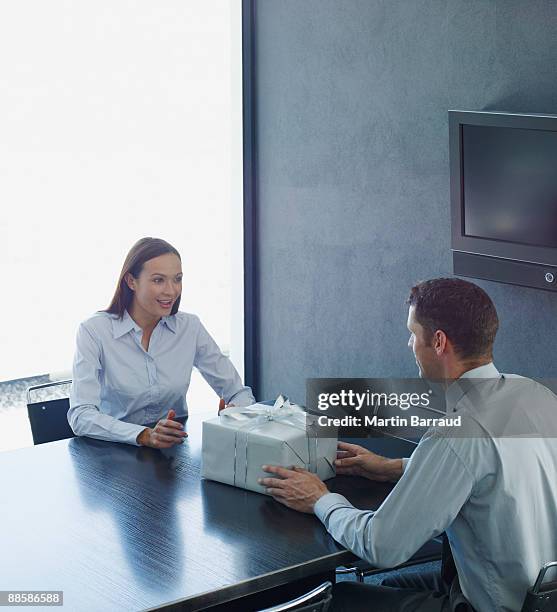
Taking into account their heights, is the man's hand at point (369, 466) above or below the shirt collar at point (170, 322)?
below

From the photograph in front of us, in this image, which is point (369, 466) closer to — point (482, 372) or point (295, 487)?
point (295, 487)

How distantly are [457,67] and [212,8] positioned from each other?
1.78 m

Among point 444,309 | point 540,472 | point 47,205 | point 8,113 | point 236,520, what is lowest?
point 236,520

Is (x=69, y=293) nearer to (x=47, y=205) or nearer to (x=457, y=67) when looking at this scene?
(x=47, y=205)

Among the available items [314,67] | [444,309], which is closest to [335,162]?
[314,67]

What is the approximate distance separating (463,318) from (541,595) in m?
0.64

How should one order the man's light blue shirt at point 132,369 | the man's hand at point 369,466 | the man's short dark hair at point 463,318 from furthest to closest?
the man's light blue shirt at point 132,369, the man's hand at point 369,466, the man's short dark hair at point 463,318

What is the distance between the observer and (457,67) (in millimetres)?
3807

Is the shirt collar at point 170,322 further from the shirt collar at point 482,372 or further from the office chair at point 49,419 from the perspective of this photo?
the shirt collar at point 482,372

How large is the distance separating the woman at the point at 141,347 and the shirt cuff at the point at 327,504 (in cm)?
113

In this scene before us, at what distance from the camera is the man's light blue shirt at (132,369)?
10.5 ft

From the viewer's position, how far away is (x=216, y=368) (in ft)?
11.6

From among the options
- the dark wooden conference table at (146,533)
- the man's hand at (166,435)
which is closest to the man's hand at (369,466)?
the dark wooden conference table at (146,533)

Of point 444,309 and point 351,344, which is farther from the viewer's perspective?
point 351,344
